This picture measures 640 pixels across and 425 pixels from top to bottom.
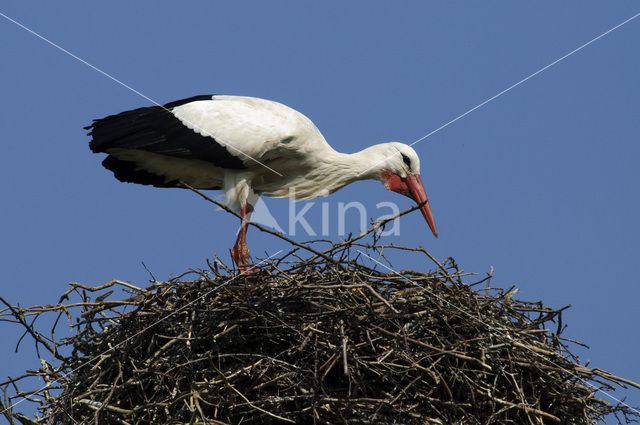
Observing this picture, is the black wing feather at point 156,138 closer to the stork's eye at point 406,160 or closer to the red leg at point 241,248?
the red leg at point 241,248

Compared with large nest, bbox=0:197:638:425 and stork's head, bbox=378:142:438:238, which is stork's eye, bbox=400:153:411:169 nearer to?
stork's head, bbox=378:142:438:238

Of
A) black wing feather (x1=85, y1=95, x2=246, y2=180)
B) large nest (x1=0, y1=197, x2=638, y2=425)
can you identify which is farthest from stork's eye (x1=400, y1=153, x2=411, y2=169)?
large nest (x1=0, y1=197, x2=638, y2=425)

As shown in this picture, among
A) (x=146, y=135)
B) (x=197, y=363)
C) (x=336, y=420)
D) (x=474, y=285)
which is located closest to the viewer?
(x=336, y=420)

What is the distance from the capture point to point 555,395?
405cm

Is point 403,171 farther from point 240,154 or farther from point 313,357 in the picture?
point 313,357

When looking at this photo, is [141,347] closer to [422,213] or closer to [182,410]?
[182,410]

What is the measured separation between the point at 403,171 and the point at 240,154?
114cm

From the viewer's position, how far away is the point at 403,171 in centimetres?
610

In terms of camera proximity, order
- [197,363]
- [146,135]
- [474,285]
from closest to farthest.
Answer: [197,363], [474,285], [146,135]

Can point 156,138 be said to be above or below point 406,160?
below

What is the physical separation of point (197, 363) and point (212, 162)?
2.13m

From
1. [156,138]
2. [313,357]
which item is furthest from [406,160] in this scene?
[313,357]

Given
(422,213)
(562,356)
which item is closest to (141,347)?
(562,356)

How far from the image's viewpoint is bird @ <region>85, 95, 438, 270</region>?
575cm
